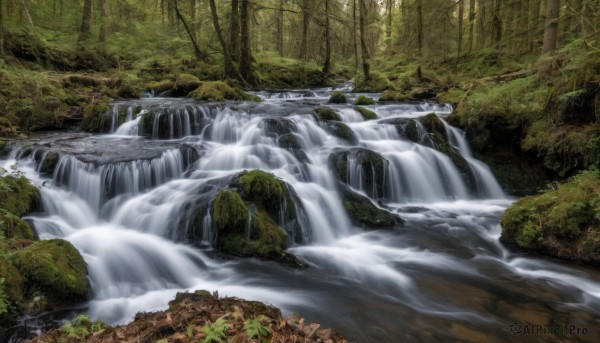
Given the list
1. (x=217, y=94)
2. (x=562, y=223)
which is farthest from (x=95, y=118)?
(x=562, y=223)

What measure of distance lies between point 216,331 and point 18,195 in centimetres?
554

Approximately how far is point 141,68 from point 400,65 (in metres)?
17.5

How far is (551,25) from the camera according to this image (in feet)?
33.8

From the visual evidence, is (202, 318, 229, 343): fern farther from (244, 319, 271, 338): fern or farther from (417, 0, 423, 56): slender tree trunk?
(417, 0, 423, 56): slender tree trunk

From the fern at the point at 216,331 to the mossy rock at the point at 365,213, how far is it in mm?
5138

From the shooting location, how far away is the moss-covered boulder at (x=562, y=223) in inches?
242

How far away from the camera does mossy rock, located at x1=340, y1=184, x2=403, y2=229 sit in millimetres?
7875

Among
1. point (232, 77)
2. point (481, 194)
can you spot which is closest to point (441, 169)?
point (481, 194)

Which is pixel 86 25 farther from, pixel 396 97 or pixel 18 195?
pixel 18 195

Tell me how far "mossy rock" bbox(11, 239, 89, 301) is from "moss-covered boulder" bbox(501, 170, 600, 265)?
667 centimetres

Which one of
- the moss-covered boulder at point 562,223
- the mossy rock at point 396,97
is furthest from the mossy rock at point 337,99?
the moss-covered boulder at point 562,223

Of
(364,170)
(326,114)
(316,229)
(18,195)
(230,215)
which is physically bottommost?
(316,229)

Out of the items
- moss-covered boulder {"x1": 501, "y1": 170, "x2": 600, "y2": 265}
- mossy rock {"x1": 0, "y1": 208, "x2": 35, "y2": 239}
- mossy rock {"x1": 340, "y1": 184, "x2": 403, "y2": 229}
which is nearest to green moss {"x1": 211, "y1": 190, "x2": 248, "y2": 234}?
mossy rock {"x1": 340, "y1": 184, "x2": 403, "y2": 229}

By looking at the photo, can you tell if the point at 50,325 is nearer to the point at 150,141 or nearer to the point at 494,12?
the point at 150,141
